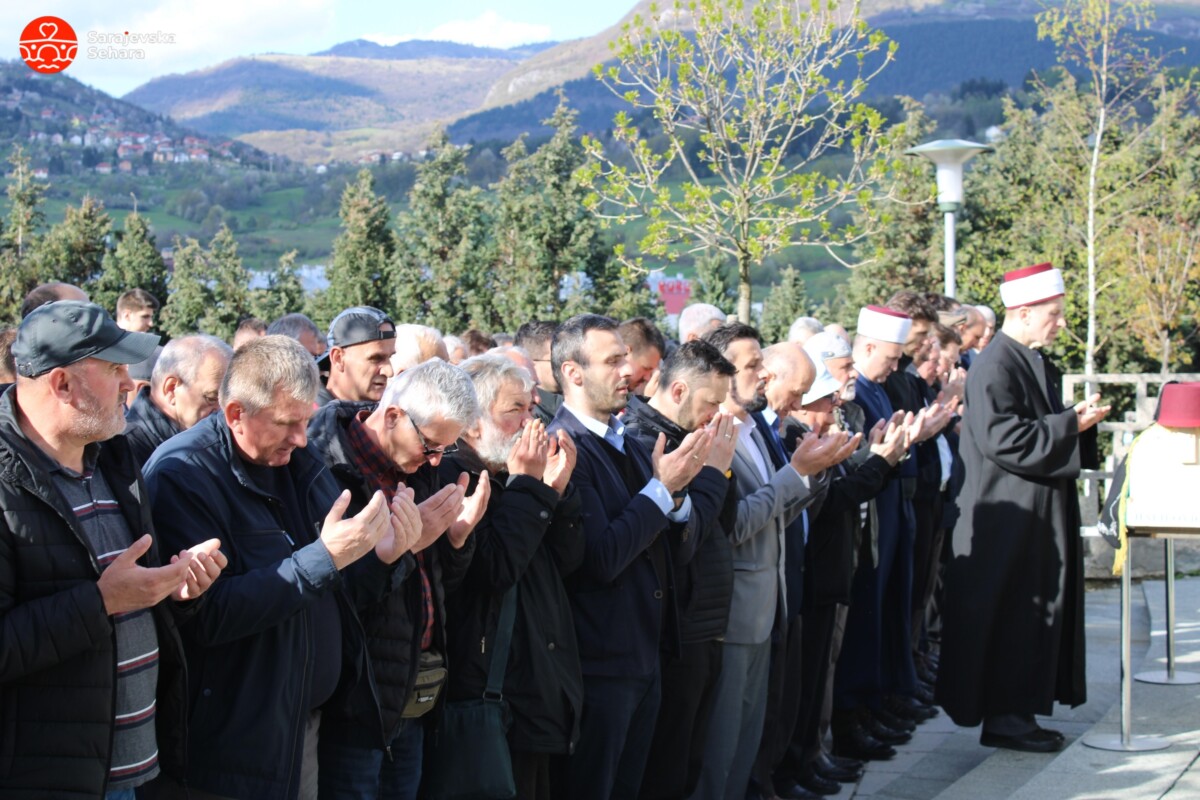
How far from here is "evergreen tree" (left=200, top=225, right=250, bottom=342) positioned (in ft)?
111

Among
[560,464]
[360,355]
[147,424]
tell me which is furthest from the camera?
[360,355]

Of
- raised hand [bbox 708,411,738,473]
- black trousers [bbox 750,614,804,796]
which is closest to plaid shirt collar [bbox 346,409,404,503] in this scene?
raised hand [bbox 708,411,738,473]

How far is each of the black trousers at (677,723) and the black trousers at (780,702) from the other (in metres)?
0.64

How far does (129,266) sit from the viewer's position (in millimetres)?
34031

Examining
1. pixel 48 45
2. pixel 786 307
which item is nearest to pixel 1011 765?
pixel 48 45

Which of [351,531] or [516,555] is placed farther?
[516,555]

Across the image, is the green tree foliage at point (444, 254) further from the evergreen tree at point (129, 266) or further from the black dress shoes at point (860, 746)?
the black dress shoes at point (860, 746)

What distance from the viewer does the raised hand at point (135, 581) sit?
314 cm

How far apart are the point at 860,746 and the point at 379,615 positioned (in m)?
3.74

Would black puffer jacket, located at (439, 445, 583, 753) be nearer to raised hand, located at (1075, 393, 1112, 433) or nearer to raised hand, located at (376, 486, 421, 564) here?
raised hand, located at (376, 486, 421, 564)

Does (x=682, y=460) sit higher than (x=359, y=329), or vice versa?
(x=359, y=329)

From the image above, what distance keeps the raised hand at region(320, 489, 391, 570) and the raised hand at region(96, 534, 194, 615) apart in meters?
0.47

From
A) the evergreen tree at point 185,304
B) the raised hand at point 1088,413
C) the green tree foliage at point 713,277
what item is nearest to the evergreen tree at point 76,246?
the evergreen tree at point 185,304

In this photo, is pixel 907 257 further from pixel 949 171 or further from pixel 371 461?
pixel 371 461
